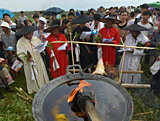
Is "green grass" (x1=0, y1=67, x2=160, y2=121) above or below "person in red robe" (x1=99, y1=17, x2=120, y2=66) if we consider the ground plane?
below

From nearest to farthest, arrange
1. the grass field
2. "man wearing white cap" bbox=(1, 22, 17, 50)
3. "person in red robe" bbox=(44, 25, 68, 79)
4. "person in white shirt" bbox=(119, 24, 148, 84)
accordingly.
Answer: the grass field → "person in white shirt" bbox=(119, 24, 148, 84) → "person in red robe" bbox=(44, 25, 68, 79) → "man wearing white cap" bbox=(1, 22, 17, 50)

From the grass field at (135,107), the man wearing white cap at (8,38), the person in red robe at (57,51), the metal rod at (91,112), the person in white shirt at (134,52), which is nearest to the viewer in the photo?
the metal rod at (91,112)

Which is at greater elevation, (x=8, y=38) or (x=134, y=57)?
(x=8, y=38)

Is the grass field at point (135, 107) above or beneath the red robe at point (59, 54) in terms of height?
beneath

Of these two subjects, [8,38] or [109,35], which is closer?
[109,35]

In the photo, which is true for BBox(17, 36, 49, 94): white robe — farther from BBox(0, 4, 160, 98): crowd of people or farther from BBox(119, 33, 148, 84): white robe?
BBox(119, 33, 148, 84): white robe

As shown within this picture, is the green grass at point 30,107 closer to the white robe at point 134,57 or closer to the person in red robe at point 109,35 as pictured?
the white robe at point 134,57

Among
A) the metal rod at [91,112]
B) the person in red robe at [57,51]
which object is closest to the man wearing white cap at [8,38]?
the person in red robe at [57,51]

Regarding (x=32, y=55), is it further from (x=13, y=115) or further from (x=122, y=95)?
(x=122, y=95)

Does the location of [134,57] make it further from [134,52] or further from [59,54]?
[59,54]

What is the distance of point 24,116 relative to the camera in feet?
13.1

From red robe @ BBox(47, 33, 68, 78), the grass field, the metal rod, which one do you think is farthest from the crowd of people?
the metal rod

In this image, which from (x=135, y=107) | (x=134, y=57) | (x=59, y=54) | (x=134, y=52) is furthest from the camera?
(x=59, y=54)

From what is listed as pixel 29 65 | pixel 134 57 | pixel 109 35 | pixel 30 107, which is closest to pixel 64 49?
pixel 29 65
